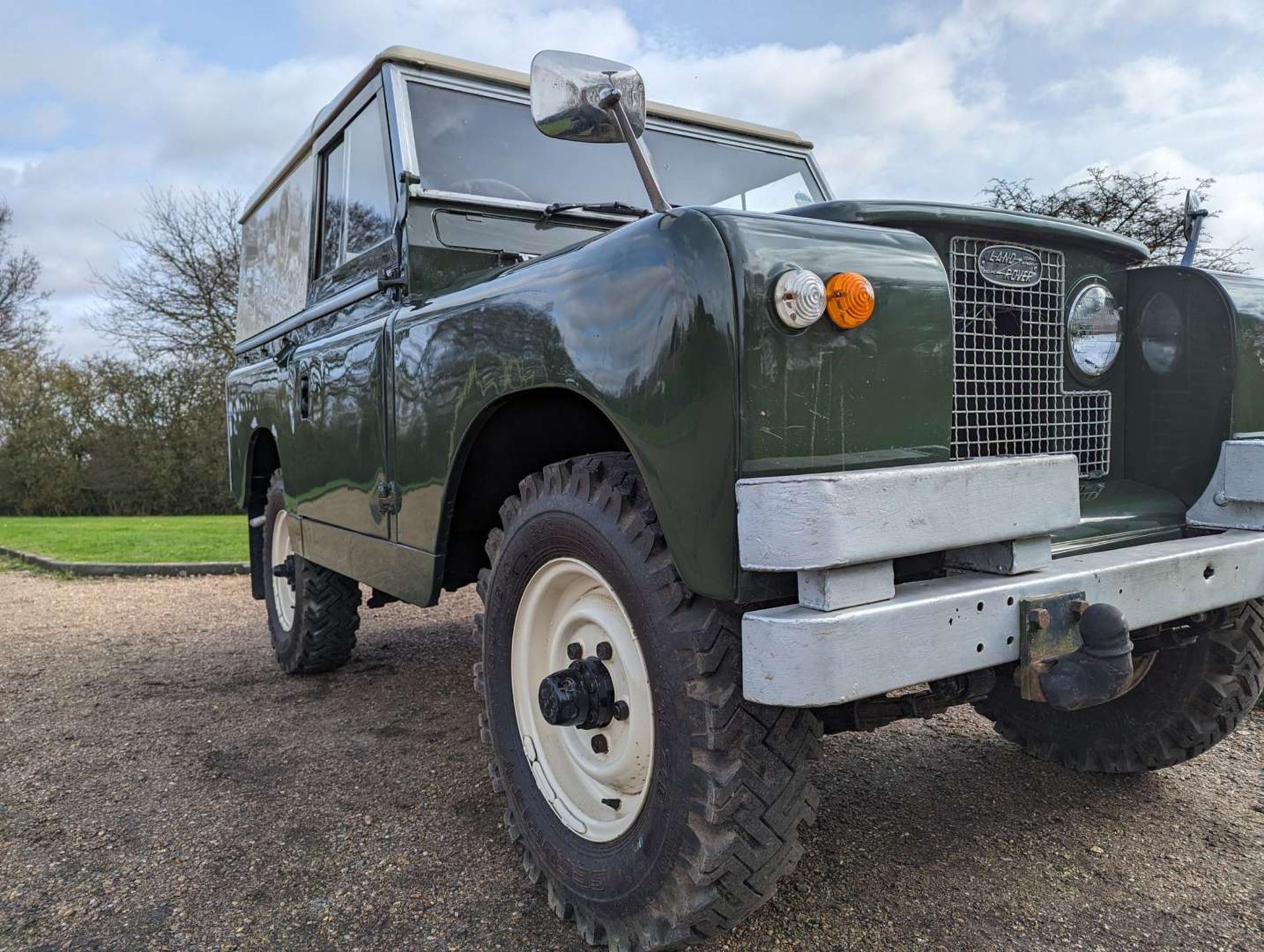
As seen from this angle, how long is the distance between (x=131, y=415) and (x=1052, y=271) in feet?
66.2

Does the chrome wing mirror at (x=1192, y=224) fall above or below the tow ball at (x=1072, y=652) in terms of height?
above

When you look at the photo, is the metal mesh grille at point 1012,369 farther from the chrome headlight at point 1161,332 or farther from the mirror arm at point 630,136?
the mirror arm at point 630,136

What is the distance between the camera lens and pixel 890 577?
157cm

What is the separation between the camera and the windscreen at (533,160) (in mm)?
3127

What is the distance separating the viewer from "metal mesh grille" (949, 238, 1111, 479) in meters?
2.04

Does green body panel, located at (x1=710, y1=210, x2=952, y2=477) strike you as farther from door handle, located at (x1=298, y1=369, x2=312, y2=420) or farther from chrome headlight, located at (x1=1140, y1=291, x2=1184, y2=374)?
door handle, located at (x1=298, y1=369, x2=312, y2=420)

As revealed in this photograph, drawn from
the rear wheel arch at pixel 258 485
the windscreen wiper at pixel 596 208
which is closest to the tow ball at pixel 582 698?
the windscreen wiper at pixel 596 208

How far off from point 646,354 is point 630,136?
62cm

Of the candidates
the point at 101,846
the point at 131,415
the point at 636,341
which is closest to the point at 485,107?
the point at 636,341

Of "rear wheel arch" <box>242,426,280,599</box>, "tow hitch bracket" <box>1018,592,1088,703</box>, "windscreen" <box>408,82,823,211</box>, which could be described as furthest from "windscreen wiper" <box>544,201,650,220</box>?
"rear wheel arch" <box>242,426,280,599</box>

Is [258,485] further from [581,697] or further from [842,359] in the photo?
[842,359]

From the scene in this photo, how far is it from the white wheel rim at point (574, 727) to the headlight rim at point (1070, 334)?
1.31 m

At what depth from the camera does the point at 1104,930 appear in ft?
6.72

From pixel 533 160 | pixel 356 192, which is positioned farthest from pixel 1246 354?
A: pixel 356 192
